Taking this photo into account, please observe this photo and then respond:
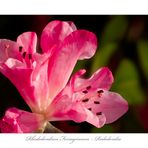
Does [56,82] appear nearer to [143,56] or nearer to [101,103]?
[101,103]

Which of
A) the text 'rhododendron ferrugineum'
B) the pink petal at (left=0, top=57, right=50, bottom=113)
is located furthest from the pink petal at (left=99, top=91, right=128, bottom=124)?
the pink petal at (left=0, top=57, right=50, bottom=113)

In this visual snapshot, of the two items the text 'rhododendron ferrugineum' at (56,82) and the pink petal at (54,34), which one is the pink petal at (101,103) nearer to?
the text 'rhododendron ferrugineum' at (56,82)

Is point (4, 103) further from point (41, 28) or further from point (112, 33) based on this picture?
point (112, 33)

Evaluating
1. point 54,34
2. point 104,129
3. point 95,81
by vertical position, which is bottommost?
point 104,129

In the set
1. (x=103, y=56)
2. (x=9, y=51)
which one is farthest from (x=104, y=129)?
(x=9, y=51)

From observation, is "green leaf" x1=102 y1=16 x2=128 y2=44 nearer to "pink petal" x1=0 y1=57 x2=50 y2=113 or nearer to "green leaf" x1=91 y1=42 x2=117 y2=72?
"green leaf" x1=91 y1=42 x2=117 y2=72
